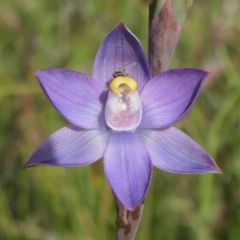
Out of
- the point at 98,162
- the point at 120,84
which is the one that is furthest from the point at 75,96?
the point at 98,162

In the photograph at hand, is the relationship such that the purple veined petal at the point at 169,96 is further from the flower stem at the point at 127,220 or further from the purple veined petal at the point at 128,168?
the flower stem at the point at 127,220

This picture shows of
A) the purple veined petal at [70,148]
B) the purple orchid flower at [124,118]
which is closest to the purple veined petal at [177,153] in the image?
the purple orchid flower at [124,118]

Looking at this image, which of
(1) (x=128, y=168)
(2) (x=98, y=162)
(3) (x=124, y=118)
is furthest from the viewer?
(2) (x=98, y=162)

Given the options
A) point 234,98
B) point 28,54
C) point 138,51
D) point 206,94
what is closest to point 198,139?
point 234,98

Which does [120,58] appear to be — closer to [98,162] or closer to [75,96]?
[75,96]

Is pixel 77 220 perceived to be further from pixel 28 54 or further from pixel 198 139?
pixel 28 54

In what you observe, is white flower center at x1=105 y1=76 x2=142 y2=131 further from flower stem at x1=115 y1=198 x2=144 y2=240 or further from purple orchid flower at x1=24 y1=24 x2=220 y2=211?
flower stem at x1=115 y1=198 x2=144 y2=240

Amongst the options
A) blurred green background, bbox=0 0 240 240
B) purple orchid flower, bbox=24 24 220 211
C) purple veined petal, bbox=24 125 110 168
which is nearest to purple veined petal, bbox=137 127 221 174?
purple orchid flower, bbox=24 24 220 211
